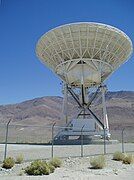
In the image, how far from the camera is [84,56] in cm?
4872

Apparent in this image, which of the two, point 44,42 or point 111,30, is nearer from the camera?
point 111,30

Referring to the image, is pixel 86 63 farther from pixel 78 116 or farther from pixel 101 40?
pixel 78 116

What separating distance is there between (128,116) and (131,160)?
153m

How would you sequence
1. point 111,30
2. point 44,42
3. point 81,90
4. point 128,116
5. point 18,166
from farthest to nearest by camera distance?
point 128,116 < point 81,90 < point 44,42 < point 111,30 < point 18,166

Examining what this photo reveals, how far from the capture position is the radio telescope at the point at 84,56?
44831mm

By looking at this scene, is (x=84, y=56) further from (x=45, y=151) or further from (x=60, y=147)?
(x=45, y=151)

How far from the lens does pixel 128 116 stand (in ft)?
552

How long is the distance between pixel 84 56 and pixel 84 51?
4.19 ft

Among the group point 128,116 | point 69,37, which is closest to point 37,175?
point 69,37

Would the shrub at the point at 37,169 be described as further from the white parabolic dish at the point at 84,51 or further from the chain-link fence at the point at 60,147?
the white parabolic dish at the point at 84,51

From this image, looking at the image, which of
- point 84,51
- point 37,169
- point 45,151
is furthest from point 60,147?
point 37,169

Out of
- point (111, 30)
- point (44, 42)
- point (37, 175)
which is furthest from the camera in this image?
point (44, 42)

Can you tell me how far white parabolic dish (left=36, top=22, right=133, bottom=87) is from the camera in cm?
4462

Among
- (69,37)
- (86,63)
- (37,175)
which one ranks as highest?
(69,37)
